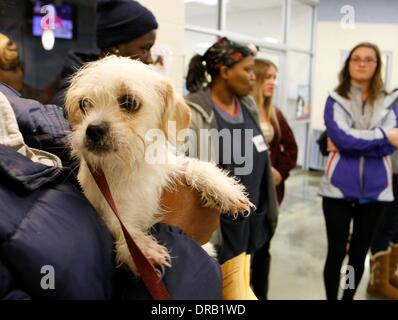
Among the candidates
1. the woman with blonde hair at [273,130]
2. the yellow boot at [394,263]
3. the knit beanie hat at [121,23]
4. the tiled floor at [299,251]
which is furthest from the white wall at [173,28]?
the yellow boot at [394,263]

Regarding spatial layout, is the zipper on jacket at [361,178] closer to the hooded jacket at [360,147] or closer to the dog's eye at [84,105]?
the hooded jacket at [360,147]

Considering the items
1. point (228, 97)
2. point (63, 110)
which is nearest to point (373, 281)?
point (228, 97)

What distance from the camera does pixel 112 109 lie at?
0.67 meters

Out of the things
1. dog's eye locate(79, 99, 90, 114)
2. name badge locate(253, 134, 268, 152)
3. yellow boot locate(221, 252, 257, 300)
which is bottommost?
yellow boot locate(221, 252, 257, 300)

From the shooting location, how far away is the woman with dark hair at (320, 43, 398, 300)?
69.6 inches

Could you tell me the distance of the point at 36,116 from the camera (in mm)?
672

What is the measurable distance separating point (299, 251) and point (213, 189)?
2.39 m

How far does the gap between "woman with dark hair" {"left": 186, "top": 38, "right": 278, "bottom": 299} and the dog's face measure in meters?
0.69

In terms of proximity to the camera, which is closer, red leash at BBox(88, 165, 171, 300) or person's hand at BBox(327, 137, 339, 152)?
red leash at BBox(88, 165, 171, 300)

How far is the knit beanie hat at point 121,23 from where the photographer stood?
117 centimetres

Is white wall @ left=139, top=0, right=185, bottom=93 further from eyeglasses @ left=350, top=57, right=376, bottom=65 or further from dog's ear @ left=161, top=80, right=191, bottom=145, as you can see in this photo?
dog's ear @ left=161, top=80, right=191, bottom=145

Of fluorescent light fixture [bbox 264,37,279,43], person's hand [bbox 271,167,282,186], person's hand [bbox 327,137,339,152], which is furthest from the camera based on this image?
fluorescent light fixture [bbox 264,37,279,43]

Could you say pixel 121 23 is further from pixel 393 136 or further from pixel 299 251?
pixel 299 251

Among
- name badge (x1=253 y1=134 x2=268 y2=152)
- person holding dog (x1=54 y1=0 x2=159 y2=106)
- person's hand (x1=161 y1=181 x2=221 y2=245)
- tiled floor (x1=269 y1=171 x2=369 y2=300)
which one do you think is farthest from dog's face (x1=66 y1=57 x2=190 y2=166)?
tiled floor (x1=269 y1=171 x2=369 y2=300)
